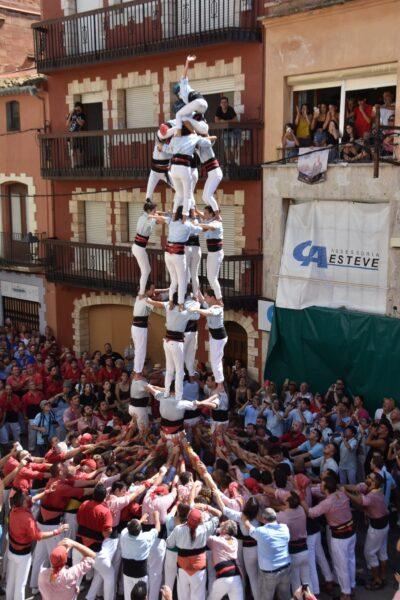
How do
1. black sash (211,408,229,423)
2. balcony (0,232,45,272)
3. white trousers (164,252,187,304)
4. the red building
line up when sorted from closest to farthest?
white trousers (164,252,187,304) → black sash (211,408,229,423) → the red building → balcony (0,232,45,272)

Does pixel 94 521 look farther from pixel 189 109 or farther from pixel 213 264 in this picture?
pixel 189 109

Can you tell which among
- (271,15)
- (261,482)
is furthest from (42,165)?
(261,482)

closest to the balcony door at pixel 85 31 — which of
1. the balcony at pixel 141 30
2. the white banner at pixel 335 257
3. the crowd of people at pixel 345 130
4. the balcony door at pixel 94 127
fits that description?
the balcony at pixel 141 30

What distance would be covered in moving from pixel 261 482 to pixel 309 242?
727cm

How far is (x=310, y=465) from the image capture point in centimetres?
1212

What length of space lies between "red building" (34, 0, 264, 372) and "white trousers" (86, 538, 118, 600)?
26.9ft

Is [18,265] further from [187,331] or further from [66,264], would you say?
[187,331]

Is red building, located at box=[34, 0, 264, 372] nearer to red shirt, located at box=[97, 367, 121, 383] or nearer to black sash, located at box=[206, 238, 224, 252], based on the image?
red shirt, located at box=[97, 367, 121, 383]

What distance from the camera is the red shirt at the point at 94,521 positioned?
9.93m

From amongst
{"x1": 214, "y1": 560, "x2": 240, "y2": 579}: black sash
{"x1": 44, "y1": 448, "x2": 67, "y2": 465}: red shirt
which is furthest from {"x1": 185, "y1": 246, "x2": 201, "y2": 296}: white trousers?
{"x1": 214, "y1": 560, "x2": 240, "y2": 579}: black sash

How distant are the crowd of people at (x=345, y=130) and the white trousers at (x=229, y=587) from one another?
8.64 meters

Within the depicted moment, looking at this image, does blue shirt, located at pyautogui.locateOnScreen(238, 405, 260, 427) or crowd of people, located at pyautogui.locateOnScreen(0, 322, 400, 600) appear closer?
crowd of people, located at pyautogui.locateOnScreen(0, 322, 400, 600)

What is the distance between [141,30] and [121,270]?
633 centimetres

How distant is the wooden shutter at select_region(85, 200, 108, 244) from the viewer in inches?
840
